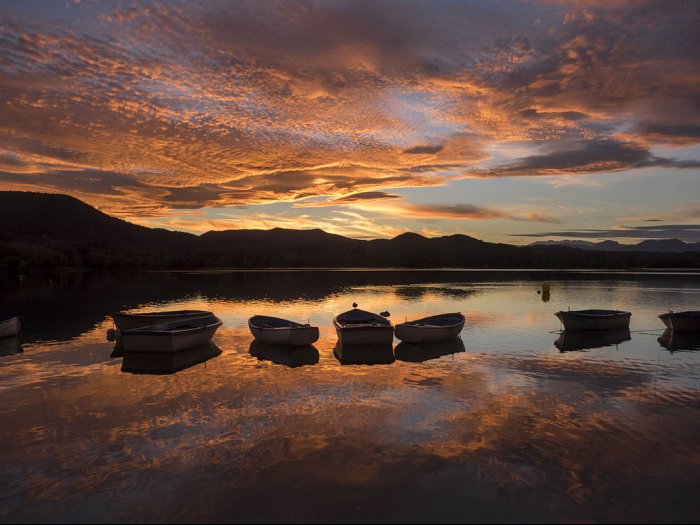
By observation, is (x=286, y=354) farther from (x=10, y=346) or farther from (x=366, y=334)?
(x=10, y=346)

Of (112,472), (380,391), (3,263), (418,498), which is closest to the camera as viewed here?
(418,498)

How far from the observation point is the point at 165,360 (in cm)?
2739

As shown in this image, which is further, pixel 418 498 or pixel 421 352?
pixel 421 352

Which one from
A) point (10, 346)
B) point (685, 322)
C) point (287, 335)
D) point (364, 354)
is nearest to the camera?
point (364, 354)

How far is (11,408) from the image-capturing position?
17859 mm

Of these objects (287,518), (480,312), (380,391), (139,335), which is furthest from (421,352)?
(480,312)

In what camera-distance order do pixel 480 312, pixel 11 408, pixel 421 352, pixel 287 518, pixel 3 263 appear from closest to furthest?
pixel 287 518, pixel 11 408, pixel 421 352, pixel 480 312, pixel 3 263

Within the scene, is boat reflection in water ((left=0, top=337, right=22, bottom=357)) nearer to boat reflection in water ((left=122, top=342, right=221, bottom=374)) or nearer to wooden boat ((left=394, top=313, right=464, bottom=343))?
boat reflection in water ((left=122, top=342, right=221, bottom=374))

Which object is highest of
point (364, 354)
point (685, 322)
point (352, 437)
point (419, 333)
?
point (419, 333)

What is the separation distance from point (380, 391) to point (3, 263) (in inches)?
7354

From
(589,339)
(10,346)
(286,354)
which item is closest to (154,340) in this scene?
(286,354)

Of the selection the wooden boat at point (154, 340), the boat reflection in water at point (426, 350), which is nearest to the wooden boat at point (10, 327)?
the wooden boat at point (154, 340)

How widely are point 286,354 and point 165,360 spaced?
726cm

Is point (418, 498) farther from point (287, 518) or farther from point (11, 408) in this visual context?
point (11, 408)
